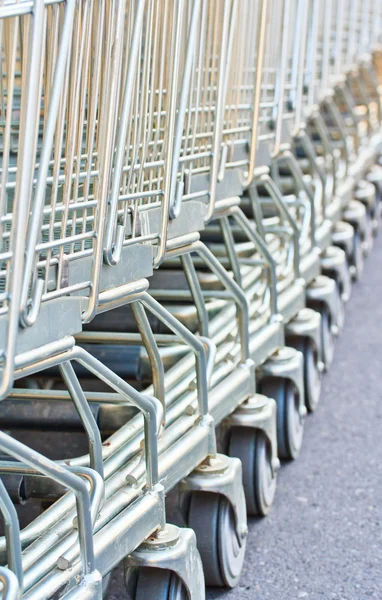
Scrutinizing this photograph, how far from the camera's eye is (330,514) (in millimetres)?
3480

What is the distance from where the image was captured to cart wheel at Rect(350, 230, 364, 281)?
20.2ft

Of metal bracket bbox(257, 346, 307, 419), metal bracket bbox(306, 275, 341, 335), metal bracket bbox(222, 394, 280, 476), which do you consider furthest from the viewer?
metal bracket bbox(306, 275, 341, 335)

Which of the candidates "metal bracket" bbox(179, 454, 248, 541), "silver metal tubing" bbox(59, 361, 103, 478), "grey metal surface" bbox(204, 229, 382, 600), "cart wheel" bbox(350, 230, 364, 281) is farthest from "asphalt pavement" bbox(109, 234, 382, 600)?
"cart wheel" bbox(350, 230, 364, 281)

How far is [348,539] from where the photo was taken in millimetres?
3279

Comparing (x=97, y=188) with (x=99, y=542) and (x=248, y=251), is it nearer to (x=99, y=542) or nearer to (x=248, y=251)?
(x=99, y=542)

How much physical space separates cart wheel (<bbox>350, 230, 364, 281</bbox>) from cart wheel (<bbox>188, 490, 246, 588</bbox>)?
334cm

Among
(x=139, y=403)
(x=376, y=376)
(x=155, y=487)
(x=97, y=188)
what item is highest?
(x=97, y=188)

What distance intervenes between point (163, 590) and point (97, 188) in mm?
903

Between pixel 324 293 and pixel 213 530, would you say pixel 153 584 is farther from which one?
pixel 324 293

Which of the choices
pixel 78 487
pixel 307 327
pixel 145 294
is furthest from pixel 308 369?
pixel 78 487

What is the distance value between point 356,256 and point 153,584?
13.0ft

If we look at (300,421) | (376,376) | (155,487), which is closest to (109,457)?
(155,487)

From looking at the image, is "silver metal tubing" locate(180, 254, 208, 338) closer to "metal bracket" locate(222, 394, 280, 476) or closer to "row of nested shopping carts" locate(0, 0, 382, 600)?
"row of nested shopping carts" locate(0, 0, 382, 600)

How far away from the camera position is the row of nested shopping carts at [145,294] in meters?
1.97
